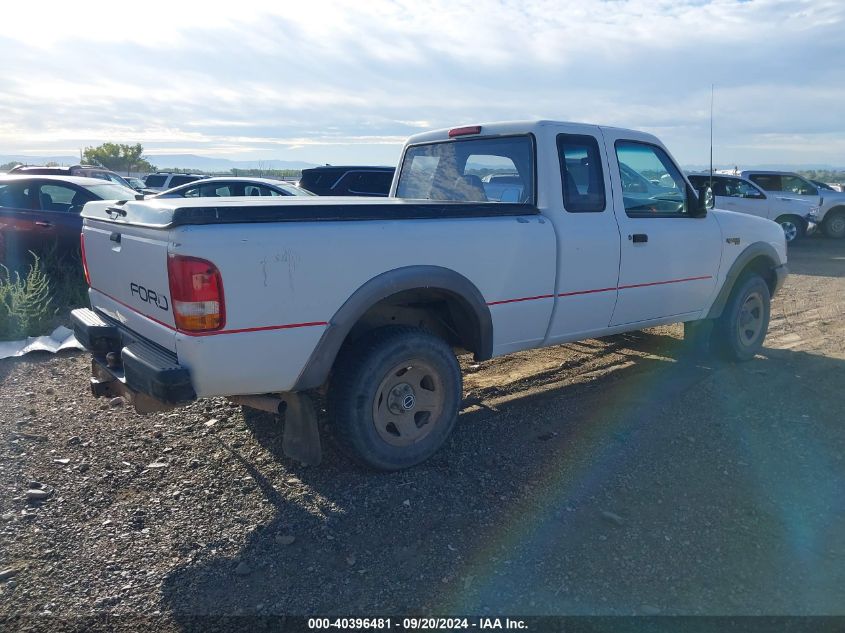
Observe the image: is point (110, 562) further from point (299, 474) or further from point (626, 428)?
point (626, 428)

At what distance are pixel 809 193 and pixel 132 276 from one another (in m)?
18.4

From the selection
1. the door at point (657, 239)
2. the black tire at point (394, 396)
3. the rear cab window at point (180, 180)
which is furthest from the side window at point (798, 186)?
the black tire at point (394, 396)

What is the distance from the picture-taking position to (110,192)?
33.0 ft

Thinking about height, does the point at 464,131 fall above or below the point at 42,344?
above

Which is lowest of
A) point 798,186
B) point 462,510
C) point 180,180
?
point 462,510

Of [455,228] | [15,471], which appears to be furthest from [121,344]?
[455,228]

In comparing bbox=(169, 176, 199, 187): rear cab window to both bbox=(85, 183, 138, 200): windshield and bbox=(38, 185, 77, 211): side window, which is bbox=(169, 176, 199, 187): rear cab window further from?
bbox=(38, 185, 77, 211): side window

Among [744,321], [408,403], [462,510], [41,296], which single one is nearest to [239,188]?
A: [41,296]

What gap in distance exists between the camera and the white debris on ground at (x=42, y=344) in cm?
678

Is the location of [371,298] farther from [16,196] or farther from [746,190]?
[746,190]

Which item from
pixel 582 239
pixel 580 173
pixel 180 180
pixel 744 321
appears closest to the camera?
pixel 582 239

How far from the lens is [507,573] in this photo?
3268 mm

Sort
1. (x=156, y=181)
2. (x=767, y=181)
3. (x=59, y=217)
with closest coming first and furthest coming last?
(x=59, y=217)
(x=767, y=181)
(x=156, y=181)

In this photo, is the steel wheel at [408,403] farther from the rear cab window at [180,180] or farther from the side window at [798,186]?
the rear cab window at [180,180]
